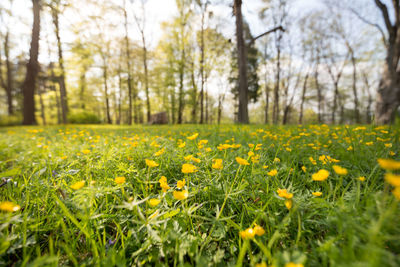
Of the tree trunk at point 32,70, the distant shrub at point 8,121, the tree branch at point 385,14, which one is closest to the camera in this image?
the tree branch at point 385,14

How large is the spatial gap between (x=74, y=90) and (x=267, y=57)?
23726 millimetres

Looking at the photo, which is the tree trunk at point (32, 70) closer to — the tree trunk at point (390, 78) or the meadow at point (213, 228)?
the meadow at point (213, 228)

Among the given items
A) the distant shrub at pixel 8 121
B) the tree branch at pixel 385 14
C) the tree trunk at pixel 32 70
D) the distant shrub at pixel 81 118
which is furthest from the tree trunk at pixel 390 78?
the distant shrub at pixel 8 121

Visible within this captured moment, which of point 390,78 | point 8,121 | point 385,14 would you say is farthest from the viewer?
point 8,121

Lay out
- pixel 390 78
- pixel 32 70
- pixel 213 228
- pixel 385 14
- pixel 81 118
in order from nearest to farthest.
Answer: pixel 213 228 → pixel 390 78 → pixel 385 14 → pixel 32 70 → pixel 81 118

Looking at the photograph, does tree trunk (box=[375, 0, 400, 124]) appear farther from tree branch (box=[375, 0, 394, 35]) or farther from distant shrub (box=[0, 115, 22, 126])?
distant shrub (box=[0, 115, 22, 126])

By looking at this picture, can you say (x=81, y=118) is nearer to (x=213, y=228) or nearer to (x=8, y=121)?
(x=8, y=121)

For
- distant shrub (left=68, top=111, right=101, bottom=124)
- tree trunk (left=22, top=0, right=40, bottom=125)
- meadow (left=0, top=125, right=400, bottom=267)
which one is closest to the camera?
meadow (left=0, top=125, right=400, bottom=267)

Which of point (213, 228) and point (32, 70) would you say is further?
point (32, 70)

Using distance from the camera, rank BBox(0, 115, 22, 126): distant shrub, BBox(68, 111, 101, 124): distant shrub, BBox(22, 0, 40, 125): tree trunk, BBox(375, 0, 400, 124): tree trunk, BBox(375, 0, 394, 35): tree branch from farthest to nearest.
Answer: BBox(68, 111, 101, 124): distant shrub < BBox(0, 115, 22, 126): distant shrub < BBox(22, 0, 40, 125): tree trunk < BBox(375, 0, 394, 35): tree branch < BBox(375, 0, 400, 124): tree trunk

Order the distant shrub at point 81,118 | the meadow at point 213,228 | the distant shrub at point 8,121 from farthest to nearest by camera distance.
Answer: the distant shrub at point 81,118, the distant shrub at point 8,121, the meadow at point 213,228

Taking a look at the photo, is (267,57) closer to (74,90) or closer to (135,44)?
(135,44)

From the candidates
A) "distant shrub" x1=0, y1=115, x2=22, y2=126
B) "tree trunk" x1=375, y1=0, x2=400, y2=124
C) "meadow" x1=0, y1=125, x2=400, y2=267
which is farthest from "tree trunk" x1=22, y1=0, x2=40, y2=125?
"tree trunk" x1=375, y1=0, x2=400, y2=124

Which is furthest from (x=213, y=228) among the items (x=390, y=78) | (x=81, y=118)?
(x=81, y=118)
